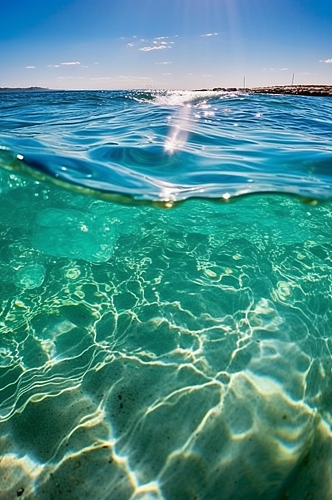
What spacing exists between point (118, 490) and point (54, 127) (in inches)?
411

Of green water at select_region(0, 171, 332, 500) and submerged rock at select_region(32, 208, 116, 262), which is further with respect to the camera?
submerged rock at select_region(32, 208, 116, 262)

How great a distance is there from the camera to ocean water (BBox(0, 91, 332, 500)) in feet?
8.92

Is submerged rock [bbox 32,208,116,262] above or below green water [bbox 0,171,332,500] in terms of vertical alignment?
above

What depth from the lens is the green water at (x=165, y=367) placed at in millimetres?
2658

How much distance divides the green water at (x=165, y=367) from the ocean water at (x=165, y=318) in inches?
0.7

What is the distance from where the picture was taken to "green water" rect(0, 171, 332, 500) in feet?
8.72

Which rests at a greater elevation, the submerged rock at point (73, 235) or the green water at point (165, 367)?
the submerged rock at point (73, 235)

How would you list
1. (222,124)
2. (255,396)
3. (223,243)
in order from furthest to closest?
(222,124) → (223,243) → (255,396)

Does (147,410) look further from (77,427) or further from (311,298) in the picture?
(311,298)

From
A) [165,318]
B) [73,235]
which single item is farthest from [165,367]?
[73,235]

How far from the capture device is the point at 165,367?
3594mm

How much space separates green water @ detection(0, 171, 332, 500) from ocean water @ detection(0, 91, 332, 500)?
0.7 inches

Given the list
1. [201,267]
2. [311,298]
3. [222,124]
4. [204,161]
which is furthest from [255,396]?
[222,124]

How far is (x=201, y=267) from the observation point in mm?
5672
